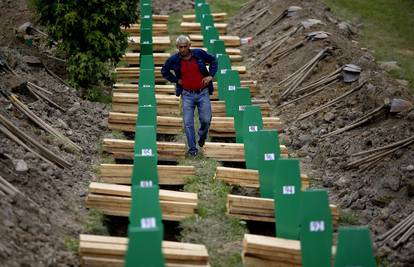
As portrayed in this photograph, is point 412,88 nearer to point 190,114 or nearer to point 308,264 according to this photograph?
point 190,114

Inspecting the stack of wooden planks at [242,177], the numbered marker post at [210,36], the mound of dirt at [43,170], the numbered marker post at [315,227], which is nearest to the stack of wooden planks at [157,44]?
the numbered marker post at [210,36]

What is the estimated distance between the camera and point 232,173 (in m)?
12.5

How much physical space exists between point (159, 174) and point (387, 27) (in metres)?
13.7

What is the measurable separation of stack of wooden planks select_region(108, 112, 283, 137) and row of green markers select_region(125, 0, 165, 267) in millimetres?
692

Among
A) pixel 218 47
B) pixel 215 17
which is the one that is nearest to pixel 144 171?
pixel 218 47

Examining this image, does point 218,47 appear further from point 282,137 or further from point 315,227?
point 315,227

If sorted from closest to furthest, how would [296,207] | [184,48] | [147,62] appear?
[296,207] < [184,48] < [147,62]

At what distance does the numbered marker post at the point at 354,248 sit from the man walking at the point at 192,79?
215 inches

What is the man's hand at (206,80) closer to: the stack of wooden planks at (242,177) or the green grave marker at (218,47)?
the stack of wooden planks at (242,177)

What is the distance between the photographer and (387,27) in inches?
941

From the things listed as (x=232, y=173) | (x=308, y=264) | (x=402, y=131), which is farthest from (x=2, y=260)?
(x=402, y=131)

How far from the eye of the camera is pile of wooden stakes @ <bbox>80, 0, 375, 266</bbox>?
8791 mm

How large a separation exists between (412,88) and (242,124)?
557 cm

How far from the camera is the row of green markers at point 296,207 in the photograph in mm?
8750
